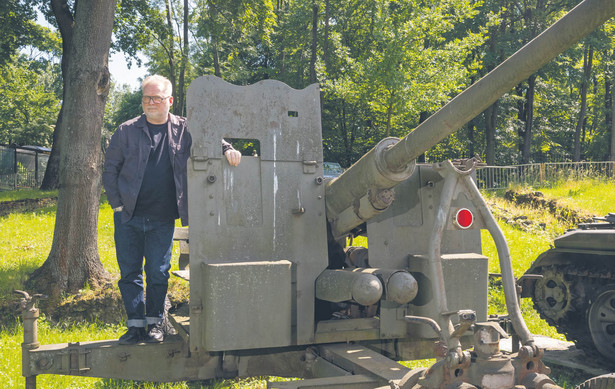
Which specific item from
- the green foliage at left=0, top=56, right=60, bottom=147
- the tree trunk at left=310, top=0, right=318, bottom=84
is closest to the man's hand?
the tree trunk at left=310, top=0, right=318, bottom=84

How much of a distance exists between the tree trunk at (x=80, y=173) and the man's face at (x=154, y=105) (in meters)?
3.85

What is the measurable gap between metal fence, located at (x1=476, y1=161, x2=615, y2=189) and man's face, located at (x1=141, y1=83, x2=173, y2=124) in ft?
49.6

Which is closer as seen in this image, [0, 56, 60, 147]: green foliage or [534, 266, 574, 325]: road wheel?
[534, 266, 574, 325]: road wheel

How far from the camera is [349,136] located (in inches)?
1193

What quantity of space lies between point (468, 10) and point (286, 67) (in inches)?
389

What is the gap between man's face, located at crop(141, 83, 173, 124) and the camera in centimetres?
417

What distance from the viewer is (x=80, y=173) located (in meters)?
7.69

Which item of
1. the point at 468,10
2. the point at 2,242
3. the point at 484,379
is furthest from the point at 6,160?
the point at 484,379

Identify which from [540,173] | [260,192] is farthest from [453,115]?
[540,173]

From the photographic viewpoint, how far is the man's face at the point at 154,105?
4168mm

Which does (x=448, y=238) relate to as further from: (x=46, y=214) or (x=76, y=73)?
(x=46, y=214)

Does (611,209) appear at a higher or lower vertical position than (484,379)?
higher

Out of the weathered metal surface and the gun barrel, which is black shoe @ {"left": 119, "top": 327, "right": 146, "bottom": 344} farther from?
the gun barrel

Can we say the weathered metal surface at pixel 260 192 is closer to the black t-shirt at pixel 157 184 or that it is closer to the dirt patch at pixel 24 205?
the black t-shirt at pixel 157 184
